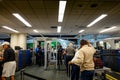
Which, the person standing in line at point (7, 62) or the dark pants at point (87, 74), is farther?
the person standing in line at point (7, 62)

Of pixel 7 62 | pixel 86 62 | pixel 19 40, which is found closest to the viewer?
pixel 86 62

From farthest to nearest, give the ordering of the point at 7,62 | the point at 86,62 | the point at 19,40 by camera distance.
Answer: the point at 19,40 → the point at 7,62 → the point at 86,62

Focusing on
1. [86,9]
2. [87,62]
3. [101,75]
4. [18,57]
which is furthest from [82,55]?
[18,57]

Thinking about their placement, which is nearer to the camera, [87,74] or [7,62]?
[87,74]

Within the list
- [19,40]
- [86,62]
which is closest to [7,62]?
[86,62]

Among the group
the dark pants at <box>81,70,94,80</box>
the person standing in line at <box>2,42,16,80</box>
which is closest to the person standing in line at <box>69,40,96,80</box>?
the dark pants at <box>81,70,94,80</box>

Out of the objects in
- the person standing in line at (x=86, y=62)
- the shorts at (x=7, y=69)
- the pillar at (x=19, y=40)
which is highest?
the pillar at (x=19, y=40)

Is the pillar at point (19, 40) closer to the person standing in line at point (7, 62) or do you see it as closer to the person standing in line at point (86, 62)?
the person standing in line at point (7, 62)

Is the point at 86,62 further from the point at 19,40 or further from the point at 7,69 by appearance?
the point at 19,40

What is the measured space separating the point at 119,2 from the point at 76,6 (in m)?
1.66

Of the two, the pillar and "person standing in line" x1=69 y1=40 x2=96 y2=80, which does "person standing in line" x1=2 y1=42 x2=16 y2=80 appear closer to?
"person standing in line" x1=69 y1=40 x2=96 y2=80

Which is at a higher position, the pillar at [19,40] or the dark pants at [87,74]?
the pillar at [19,40]

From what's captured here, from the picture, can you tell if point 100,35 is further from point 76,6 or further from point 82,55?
point 82,55

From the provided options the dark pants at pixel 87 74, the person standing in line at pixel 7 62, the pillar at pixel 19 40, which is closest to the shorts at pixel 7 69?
the person standing in line at pixel 7 62
